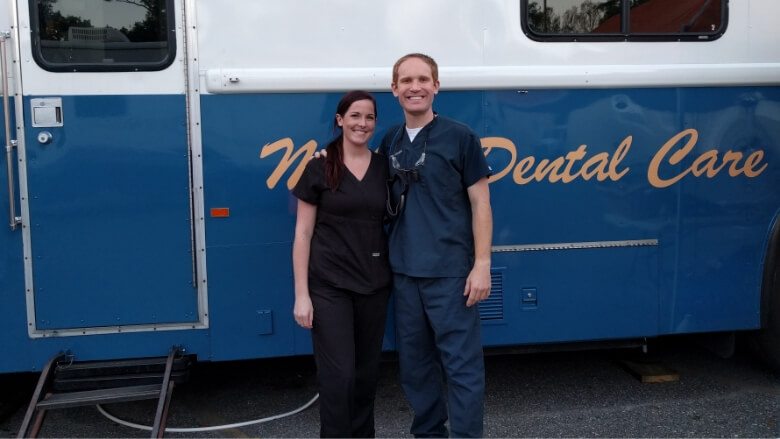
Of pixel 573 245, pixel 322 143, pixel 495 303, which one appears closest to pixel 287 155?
pixel 322 143

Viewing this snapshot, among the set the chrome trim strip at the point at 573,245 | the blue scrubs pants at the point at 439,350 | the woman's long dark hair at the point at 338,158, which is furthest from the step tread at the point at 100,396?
the chrome trim strip at the point at 573,245

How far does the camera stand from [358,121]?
113 inches

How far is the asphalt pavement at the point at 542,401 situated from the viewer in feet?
12.6

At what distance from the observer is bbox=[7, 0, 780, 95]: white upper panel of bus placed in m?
3.39

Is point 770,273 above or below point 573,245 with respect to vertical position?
below

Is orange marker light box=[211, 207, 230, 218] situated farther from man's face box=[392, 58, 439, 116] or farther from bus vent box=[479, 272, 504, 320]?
bus vent box=[479, 272, 504, 320]

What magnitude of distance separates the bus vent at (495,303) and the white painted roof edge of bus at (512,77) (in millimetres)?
950

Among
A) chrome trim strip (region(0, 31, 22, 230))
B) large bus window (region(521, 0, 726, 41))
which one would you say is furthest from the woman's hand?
large bus window (region(521, 0, 726, 41))

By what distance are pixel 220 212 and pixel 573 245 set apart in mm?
1743

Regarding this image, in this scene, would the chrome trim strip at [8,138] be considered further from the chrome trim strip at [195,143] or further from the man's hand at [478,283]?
the man's hand at [478,283]

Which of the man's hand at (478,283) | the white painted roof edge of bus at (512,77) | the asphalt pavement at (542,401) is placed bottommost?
the asphalt pavement at (542,401)

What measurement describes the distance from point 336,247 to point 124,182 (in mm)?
1144

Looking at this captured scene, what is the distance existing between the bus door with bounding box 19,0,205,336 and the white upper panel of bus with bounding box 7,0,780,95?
0.09 ft

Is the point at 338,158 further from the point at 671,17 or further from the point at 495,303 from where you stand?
the point at 671,17
